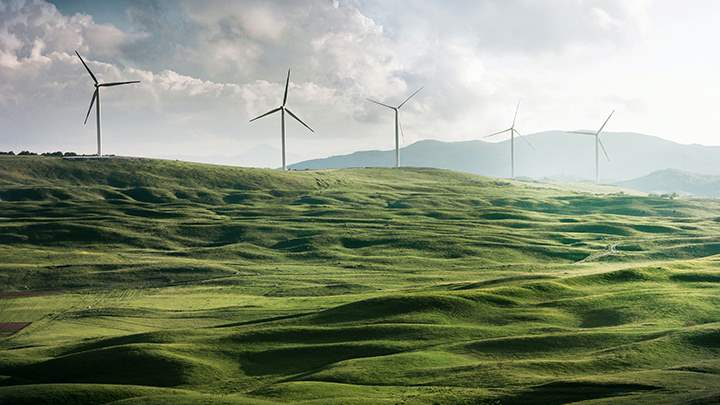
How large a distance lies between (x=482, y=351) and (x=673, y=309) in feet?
105

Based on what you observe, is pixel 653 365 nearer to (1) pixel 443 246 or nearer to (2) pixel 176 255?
(1) pixel 443 246

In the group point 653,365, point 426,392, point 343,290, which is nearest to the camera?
point 426,392

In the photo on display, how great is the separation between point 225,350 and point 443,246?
4329 inches

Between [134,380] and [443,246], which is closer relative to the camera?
[134,380]

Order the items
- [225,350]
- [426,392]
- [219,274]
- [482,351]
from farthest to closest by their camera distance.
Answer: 1. [219,274]
2. [225,350]
3. [482,351]
4. [426,392]

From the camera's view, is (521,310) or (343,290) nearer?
(521,310)

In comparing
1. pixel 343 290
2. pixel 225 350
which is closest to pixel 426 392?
pixel 225 350

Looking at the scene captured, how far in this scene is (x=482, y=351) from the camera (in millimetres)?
81000

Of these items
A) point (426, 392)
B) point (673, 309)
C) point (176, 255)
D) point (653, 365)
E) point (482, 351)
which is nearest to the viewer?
point (426, 392)

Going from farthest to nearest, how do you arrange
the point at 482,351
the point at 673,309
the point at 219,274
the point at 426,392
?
the point at 219,274
the point at 673,309
the point at 482,351
the point at 426,392

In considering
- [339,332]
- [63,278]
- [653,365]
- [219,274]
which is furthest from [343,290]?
[653,365]

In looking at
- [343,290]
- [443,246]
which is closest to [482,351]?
[343,290]

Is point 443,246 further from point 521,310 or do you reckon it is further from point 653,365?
point 653,365

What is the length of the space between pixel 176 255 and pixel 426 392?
128501 mm
